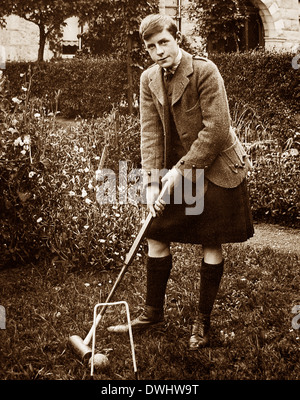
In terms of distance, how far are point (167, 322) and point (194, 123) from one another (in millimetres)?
1355

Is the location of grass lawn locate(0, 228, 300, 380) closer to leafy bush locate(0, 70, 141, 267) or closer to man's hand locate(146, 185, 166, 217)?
leafy bush locate(0, 70, 141, 267)

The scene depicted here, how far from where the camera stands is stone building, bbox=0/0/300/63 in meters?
16.9

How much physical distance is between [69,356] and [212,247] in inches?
41.6

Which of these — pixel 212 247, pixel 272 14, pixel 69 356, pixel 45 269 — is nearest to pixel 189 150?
pixel 212 247

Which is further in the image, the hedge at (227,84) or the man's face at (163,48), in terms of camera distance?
the hedge at (227,84)

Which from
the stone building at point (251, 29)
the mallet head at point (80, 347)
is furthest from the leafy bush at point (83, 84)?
the mallet head at point (80, 347)

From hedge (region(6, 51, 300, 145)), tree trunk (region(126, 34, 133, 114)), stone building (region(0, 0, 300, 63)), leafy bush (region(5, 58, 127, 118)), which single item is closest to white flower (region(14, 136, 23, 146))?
hedge (region(6, 51, 300, 145))

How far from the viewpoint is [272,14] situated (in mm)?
17203

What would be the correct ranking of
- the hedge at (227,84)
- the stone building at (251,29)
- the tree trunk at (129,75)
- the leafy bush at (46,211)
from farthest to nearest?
the stone building at (251,29) → the tree trunk at (129,75) → the hedge at (227,84) → the leafy bush at (46,211)

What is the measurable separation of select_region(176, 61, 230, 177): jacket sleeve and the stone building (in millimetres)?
14120

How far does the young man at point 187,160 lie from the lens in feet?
10.2

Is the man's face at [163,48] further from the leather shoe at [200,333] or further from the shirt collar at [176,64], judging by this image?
the leather shoe at [200,333]

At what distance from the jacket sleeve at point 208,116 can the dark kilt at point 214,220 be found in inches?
8.2
